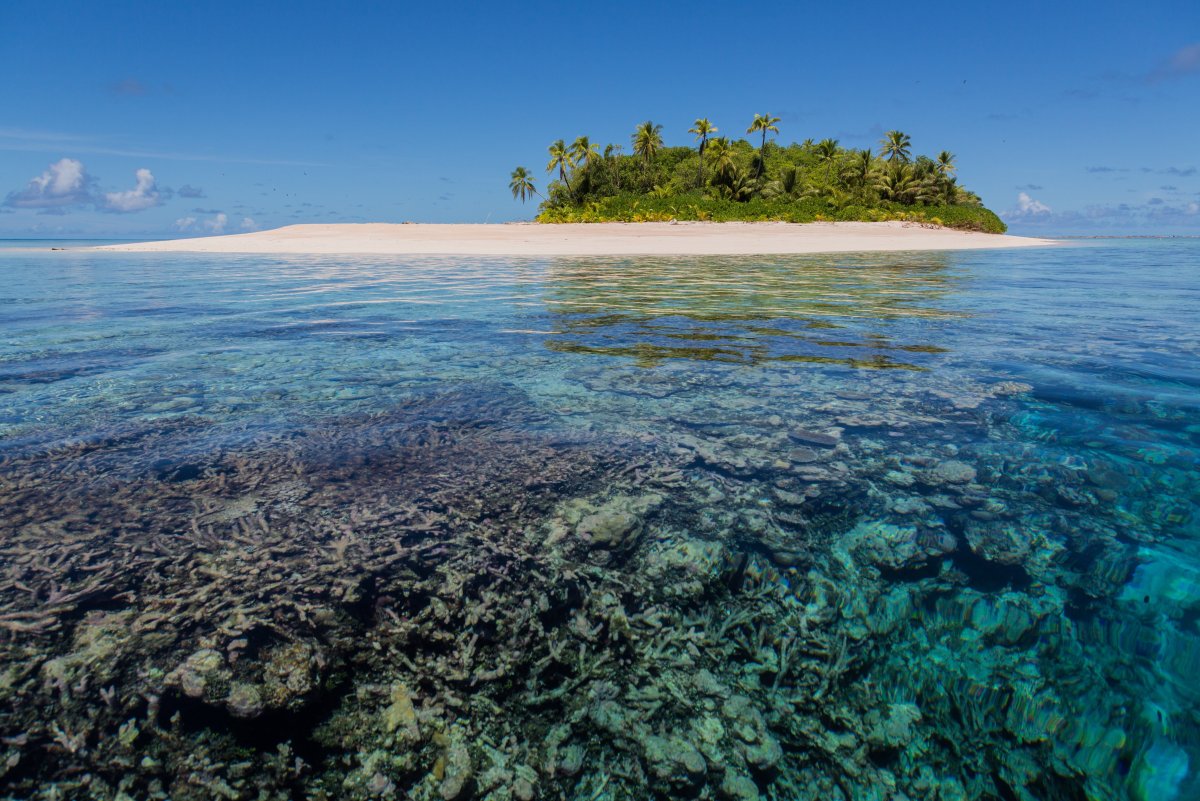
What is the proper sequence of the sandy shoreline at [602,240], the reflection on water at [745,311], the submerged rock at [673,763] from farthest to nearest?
the sandy shoreline at [602,240] → the reflection on water at [745,311] → the submerged rock at [673,763]

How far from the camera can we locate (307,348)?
657 cm

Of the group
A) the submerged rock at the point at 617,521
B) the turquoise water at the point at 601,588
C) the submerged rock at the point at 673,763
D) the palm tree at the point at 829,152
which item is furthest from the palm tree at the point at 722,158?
the submerged rock at the point at 673,763

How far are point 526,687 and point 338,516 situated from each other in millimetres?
1295

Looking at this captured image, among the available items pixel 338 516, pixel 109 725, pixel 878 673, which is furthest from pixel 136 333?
pixel 878 673

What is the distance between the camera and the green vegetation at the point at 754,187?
49.0 m

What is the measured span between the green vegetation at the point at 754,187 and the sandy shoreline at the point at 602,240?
4262 mm

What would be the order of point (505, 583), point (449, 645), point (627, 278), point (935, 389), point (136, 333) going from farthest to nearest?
point (627, 278)
point (136, 333)
point (935, 389)
point (505, 583)
point (449, 645)

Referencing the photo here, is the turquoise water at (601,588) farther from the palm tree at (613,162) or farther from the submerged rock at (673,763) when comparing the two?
the palm tree at (613,162)

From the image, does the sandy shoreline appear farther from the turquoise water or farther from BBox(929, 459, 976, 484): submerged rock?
BBox(929, 459, 976, 484): submerged rock

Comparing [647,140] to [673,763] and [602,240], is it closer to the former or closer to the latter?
[602,240]

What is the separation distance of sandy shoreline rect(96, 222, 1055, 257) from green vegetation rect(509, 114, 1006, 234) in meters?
4.26

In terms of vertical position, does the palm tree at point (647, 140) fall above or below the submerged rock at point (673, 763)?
above

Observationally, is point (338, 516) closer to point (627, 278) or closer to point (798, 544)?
point (798, 544)

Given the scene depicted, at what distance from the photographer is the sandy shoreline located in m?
29.8
